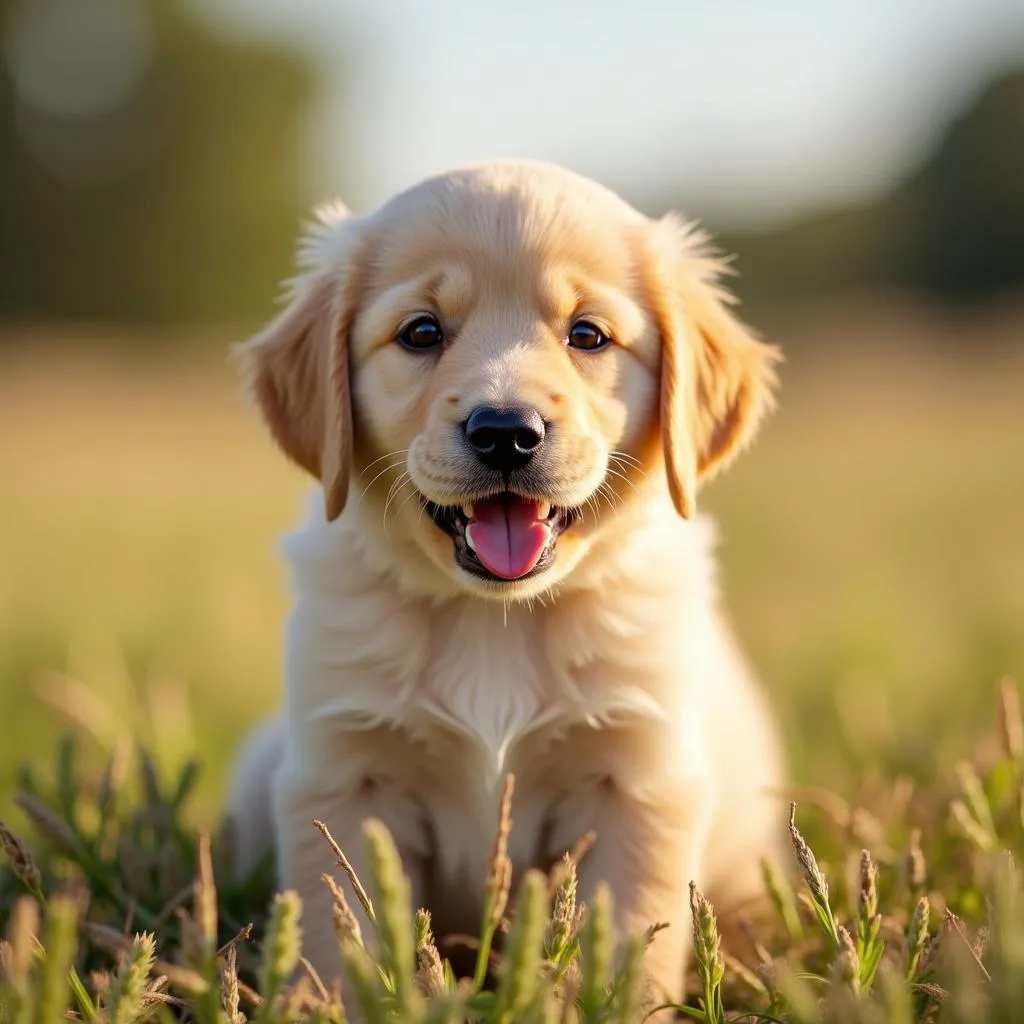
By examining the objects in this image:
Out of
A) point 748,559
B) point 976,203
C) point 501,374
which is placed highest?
point 976,203

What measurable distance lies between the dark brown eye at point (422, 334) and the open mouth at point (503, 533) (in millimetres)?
332

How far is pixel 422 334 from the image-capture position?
2701mm

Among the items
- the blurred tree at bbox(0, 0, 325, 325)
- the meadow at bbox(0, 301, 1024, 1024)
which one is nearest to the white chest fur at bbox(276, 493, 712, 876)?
the meadow at bbox(0, 301, 1024, 1024)

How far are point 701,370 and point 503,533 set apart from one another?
64 cm

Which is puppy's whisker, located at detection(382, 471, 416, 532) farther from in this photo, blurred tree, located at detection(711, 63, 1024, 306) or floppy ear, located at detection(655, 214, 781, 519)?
blurred tree, located at detection(711, 63, 1024, 306)

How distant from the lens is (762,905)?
9.84ft

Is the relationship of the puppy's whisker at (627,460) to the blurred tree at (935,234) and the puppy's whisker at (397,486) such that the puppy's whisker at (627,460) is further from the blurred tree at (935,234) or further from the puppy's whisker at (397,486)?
the blurred tree at (935,234)

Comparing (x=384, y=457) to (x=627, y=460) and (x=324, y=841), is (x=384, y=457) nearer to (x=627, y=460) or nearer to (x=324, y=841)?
(x=627, y=460)

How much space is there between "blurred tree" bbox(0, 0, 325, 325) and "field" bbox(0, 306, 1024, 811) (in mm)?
13946

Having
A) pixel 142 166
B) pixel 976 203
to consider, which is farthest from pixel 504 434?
pixel 142 166

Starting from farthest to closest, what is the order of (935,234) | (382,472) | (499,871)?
(935,234), (382,472), (499,871)

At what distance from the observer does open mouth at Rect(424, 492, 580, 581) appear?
8.36 ft

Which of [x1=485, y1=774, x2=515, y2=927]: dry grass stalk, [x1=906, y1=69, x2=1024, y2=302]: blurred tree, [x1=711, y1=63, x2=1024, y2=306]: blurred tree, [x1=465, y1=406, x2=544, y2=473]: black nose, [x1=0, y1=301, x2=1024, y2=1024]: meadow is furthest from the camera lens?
[x1=711, y1=63, x2=1024, y2=306]: blurred tree

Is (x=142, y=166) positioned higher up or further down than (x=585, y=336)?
further down
